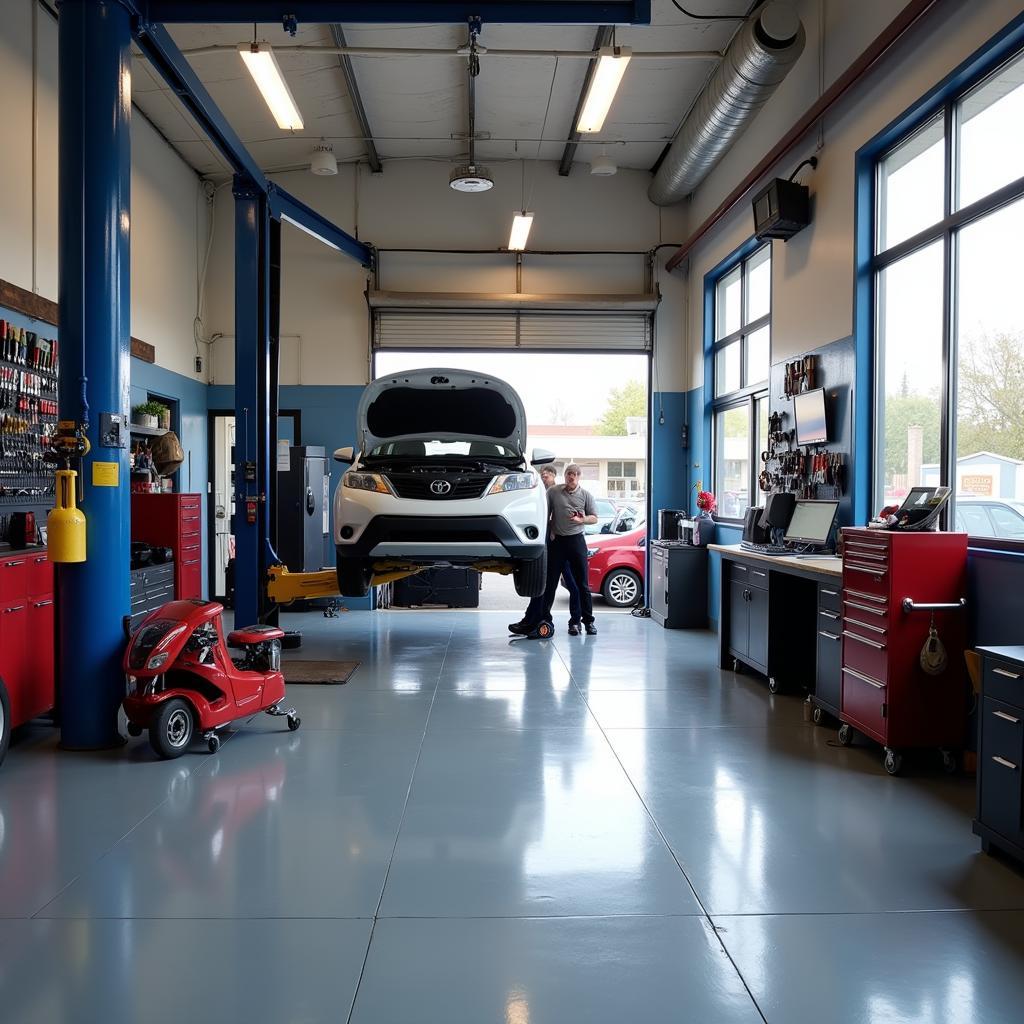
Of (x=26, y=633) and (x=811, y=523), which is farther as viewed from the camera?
(x=811, y=523)

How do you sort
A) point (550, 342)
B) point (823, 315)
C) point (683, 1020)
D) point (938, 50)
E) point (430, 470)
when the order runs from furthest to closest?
point (550, 342) < point (823, 315) < point (430, 470) < point (938, 50) < point (683, 1020)

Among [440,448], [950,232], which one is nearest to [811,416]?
[950,232]

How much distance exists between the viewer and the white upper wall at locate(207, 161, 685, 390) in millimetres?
10125

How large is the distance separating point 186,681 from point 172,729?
10.8 inches

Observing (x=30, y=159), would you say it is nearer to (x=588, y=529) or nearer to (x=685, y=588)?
(x=685, y=588)

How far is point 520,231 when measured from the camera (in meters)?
9.34

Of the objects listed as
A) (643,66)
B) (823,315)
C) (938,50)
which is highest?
(643,66)

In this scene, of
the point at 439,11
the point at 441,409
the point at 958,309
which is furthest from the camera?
the point at 441,409

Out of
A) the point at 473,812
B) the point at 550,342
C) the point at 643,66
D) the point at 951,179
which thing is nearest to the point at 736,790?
the point at 473,812

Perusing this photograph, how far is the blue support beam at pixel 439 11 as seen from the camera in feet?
16.9

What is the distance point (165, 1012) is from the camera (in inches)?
82.7

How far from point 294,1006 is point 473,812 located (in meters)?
1.40

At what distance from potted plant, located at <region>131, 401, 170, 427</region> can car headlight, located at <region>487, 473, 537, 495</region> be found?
3.35 metres

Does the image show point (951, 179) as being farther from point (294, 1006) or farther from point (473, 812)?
point (294, 1006)
